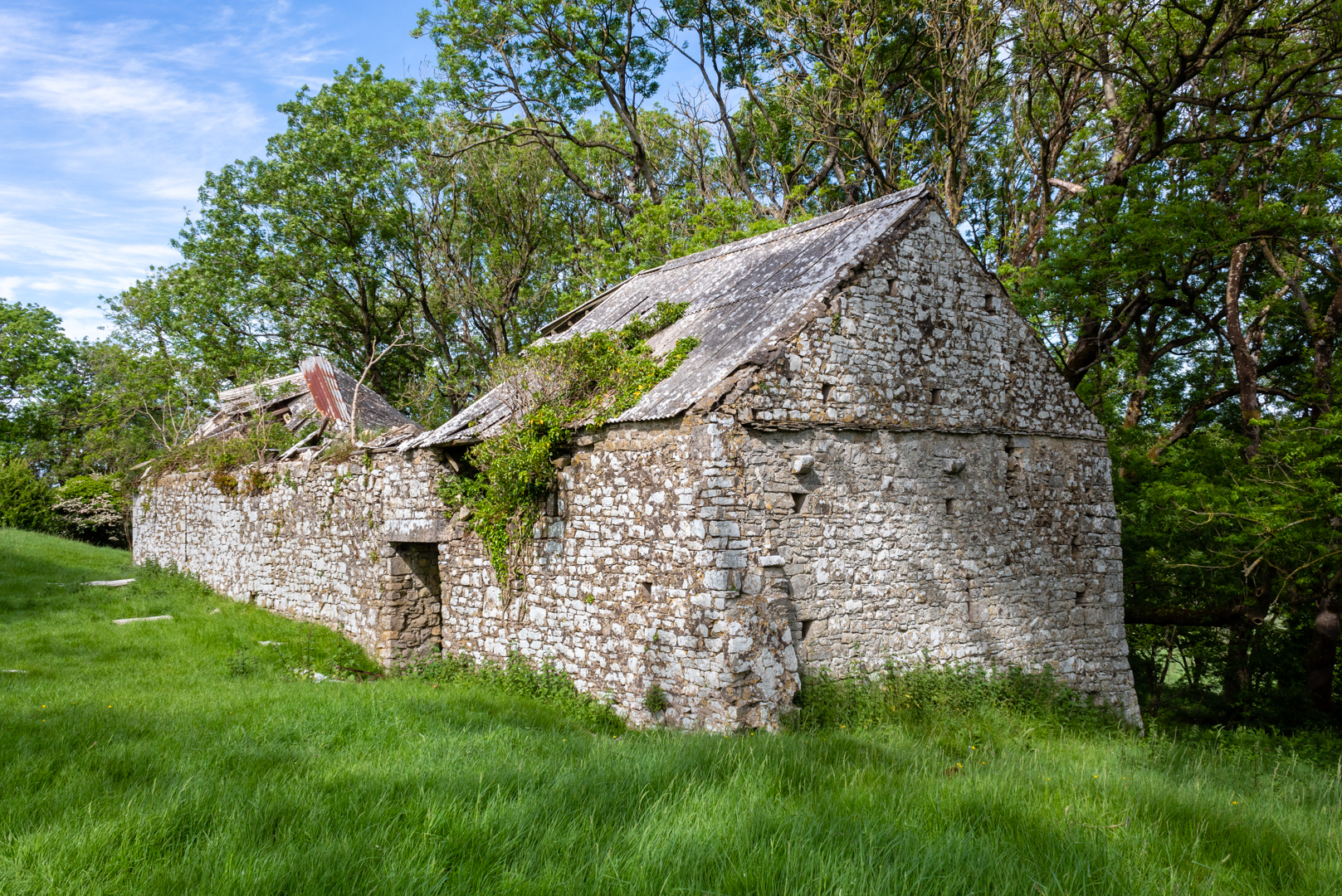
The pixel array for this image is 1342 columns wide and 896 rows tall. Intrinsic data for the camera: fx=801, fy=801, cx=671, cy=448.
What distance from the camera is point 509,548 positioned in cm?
972

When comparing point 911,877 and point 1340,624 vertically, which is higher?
point 911,877

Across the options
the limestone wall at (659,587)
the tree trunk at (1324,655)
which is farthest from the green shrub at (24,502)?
the tree trunk at (1324,655)

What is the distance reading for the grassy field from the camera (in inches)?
Answer: 139

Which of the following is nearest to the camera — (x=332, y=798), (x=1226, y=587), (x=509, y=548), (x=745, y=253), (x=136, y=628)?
(x=332, y=798)

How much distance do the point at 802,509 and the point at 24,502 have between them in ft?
89.3

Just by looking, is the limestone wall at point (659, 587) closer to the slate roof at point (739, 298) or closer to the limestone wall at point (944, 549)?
the limestone wall at point (944, 549)

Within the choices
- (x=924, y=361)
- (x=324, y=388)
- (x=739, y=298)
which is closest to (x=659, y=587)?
(x=739, y=298)

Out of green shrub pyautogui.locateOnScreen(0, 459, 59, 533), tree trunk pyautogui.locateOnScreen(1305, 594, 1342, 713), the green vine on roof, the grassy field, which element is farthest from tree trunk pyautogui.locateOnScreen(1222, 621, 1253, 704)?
green shrub pyautogui.locateOnScreen(0, 459, 59, 533)

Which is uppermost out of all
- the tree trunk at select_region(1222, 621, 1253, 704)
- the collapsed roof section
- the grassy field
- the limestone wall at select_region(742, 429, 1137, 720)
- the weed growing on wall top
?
the collapsed roof section

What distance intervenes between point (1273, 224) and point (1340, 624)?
21.2ft

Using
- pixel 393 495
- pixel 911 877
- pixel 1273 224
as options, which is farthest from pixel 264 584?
pixel 1273 224

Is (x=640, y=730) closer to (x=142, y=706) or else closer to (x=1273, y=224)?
(x=142, y=706)

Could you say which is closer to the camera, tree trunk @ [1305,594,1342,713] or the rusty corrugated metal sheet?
tree trunk @ [1305,594,1342,713]

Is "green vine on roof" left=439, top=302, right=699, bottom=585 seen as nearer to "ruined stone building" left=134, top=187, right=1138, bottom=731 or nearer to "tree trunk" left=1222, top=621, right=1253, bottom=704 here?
"ruined stone building" left=134, top=187, right=1138, bottom=731
